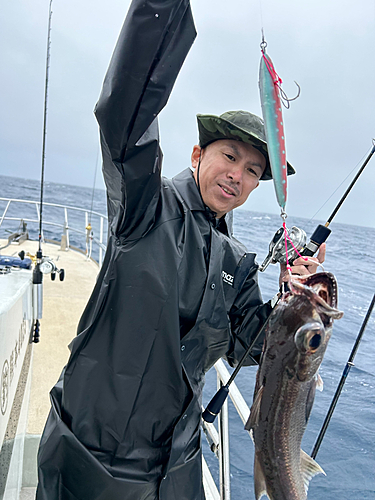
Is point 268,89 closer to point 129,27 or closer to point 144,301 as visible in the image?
point 129,27

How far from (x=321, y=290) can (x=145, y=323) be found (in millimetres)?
872

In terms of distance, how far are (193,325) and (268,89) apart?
1.15 m

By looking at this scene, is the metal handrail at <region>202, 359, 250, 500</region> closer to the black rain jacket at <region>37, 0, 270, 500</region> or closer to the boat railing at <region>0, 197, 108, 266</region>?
the black rain jacket at <region>37, 0, 270, 500</region>

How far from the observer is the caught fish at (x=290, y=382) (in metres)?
1.21

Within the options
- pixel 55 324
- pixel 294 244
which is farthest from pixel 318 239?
pixel 55 324

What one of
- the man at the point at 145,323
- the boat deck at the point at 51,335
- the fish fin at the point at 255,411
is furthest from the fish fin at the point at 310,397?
the boat deck at the point at 51,335

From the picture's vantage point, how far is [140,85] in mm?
1425

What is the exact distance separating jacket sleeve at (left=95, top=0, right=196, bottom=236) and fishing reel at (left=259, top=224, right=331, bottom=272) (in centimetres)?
80

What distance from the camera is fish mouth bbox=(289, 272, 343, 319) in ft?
3.86

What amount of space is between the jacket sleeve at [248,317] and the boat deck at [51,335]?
7.17 ft

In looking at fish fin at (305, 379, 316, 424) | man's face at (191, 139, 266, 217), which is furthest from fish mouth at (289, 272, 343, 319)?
man's face at (191, 139, 266, 217)

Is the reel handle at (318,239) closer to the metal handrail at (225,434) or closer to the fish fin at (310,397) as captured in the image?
the fish fin at (310,397)

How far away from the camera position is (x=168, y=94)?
1.49 metres

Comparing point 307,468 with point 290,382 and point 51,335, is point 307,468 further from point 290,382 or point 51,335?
point 51,335
